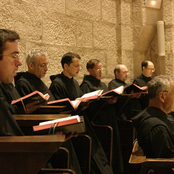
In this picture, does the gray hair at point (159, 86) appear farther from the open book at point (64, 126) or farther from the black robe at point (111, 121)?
the black robe at point (111, 121)

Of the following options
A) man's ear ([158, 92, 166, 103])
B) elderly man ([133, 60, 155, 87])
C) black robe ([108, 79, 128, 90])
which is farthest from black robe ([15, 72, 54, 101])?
elderly man ([133, 60, 155, 87])

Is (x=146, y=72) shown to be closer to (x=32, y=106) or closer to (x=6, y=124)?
(x=32, y=106)

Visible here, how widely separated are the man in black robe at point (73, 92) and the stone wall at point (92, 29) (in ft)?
2.57

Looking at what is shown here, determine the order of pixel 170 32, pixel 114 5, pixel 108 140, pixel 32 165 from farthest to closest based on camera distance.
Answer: pixel 170 32, pixel 114 5, pixel 108 140, pixel 32 165

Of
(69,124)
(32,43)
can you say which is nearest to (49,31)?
(32,43)

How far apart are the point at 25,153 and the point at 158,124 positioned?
143 centimetres

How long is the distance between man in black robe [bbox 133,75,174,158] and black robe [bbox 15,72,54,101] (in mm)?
1843

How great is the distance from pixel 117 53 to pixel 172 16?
5.85ft

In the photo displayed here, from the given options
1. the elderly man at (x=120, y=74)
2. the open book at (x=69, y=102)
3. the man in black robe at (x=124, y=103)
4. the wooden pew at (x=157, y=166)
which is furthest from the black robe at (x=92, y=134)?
the elderly man at (x=120, y=74)

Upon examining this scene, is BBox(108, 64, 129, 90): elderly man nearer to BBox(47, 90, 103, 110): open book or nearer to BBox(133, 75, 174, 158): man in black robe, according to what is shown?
BBox(47, 90, 103, 110): open book

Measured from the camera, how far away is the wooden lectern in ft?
5.01

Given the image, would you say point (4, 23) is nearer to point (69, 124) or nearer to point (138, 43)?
point (69, 124)

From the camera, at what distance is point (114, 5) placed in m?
7.71

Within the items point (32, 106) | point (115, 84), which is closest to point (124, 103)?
point (115, 84)
